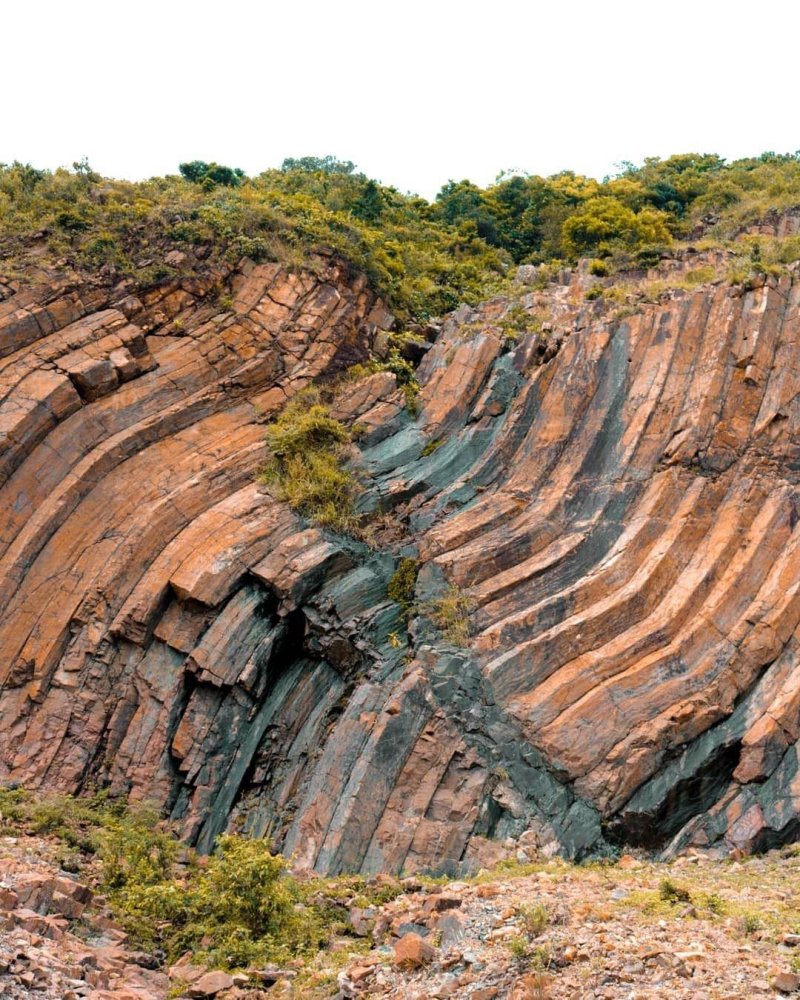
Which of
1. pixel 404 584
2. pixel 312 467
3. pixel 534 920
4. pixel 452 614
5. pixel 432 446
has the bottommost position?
pixel 534 920

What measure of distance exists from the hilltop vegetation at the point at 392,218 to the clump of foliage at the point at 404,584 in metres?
8.60

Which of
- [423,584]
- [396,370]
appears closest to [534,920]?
[423,584]

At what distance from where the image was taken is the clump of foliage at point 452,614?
16.2m

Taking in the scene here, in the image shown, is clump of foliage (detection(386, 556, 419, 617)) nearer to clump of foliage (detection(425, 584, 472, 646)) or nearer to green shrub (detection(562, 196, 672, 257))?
clump of foliage (detection(425, 584, 472, 646))

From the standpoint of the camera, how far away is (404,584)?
698 inches

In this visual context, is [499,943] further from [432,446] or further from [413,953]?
[432,446]

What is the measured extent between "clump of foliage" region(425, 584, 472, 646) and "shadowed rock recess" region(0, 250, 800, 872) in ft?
0.44

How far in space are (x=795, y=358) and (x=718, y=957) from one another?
40.7ft

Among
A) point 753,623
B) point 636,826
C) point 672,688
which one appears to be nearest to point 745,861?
point 636,826

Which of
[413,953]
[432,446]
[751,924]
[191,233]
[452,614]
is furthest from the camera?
[191,233]

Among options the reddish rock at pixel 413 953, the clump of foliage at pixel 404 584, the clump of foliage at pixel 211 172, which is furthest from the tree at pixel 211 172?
the reddish rock at pixel 413 953

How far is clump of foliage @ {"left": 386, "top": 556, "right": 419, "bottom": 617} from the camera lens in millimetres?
17516

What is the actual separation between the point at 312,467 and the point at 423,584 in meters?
3.57

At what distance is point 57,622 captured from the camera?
1714 cm
